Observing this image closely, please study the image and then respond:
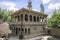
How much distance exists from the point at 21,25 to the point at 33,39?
138 inches

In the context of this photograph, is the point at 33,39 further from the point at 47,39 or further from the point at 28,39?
the point at 47,39

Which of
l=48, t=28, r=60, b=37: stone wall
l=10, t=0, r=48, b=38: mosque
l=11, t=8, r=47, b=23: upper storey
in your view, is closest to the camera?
l=10, t=0, r=48, b=38: mosque

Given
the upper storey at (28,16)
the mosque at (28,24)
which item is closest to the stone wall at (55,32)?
the mosque at (28,24)

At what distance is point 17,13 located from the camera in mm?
26703

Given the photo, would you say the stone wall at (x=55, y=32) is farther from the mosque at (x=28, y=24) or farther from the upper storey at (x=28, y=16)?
the upper storey at (x=28, y=16)

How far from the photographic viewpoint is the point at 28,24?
81.7 ft

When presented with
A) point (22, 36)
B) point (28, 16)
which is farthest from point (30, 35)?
point (28, 16)

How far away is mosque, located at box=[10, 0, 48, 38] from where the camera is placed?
2481 centimetres

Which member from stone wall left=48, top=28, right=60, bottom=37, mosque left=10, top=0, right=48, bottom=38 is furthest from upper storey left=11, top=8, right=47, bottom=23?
stone wall left=48, top=28, right=60, bottom=37

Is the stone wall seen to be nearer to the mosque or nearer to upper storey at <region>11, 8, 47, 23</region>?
the mosque

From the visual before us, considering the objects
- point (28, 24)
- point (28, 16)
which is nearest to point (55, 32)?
point (28, 24)

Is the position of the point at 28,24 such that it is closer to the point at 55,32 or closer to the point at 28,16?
the point at 28,16

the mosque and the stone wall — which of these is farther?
the stone wall

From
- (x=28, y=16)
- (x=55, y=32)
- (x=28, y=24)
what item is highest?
(x=28, y=16)
